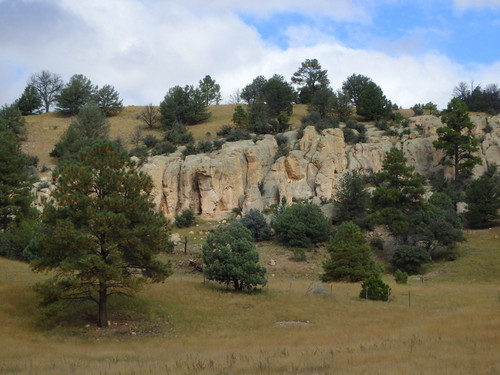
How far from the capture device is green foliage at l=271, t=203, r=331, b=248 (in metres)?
49.4

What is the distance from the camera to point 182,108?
84812 mm

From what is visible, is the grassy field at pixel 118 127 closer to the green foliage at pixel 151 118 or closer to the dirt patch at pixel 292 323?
the green foliage at pixel 151 118

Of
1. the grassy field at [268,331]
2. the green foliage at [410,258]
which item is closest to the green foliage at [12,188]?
the grassy field at [268,331]

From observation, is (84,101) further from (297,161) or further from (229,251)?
(229,251)

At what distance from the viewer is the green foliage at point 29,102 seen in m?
97.1

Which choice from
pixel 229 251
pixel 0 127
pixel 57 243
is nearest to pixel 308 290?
pixel 229 251

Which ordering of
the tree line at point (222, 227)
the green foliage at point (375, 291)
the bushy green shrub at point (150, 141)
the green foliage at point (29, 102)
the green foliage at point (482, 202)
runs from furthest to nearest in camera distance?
the green foliage at point (29, 102) < the bushy green shrub at point (150, 141) < the green foliage at point (482, 202) < the green foliage at point (375, 291) < the tree line at point (222, 227)

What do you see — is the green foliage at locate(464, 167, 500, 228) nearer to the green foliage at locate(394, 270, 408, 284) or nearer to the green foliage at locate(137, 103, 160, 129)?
the green foliage at locate(394, 270, 408, 284)

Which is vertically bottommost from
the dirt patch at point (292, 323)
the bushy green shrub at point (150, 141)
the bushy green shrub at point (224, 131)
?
the dirt patch at point (292, 323)

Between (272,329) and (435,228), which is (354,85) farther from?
(272,329)

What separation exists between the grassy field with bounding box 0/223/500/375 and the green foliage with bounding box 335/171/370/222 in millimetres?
13504

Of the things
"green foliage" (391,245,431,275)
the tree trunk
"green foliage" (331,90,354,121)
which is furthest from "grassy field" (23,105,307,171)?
the tree trunk

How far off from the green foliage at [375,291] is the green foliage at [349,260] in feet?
18.1

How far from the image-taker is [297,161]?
62.5m
